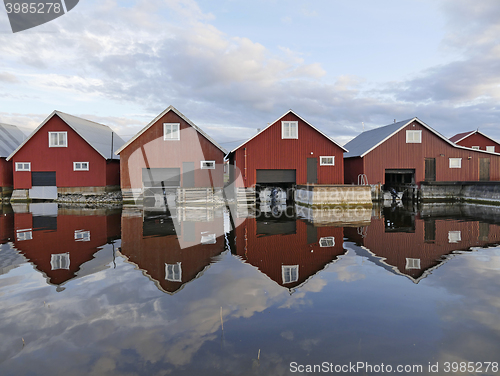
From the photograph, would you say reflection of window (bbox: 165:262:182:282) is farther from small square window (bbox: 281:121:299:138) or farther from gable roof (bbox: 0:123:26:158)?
gable roof (bbox: 0:123:26:158)

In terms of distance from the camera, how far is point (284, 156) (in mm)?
27984

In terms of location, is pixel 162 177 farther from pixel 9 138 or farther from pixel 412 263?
pixel 412 263

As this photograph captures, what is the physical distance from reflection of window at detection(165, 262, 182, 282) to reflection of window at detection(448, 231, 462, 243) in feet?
34.3

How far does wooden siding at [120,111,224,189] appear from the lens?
28.0m

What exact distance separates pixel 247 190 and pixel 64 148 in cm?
1882

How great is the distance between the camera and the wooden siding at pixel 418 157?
1187 inches

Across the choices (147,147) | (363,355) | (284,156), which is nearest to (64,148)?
(147,147)

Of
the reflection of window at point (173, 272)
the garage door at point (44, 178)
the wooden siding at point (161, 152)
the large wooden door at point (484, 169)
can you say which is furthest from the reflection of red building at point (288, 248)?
the large wooden door at point (484, 169)

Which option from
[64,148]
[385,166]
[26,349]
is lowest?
[26,349]

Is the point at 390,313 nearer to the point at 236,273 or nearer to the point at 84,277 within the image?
the point at 236,273

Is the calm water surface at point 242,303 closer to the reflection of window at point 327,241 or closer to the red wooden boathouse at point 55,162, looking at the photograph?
the reflection of window at point 327,241

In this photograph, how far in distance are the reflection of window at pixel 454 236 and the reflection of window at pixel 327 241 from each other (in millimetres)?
4585

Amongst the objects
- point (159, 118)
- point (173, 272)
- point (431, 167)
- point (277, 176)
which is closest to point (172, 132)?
point (159, 118)

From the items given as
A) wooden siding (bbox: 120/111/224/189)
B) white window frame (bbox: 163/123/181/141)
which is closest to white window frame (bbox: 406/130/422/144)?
wooden siding (bbox: 120/111/224/189)
